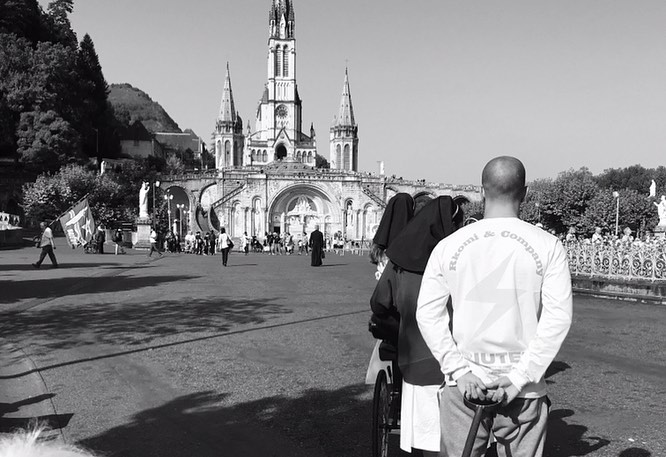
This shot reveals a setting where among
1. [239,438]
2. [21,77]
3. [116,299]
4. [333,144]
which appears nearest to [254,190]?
[333,144]

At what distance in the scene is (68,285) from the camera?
15.5m

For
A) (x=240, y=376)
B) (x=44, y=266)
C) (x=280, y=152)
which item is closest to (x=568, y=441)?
(x=240, y=376)

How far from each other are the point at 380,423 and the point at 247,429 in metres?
1.49

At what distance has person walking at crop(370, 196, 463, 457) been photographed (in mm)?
3973

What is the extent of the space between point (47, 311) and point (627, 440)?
980 cm

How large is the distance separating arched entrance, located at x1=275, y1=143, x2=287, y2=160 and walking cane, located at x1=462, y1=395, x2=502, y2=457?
98343 millimetres

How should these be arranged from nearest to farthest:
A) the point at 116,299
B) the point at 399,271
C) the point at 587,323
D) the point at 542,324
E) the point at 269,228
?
1. the point at 542,324
2. the point at 399,271
3. the point at 587,323
4. the point at 116,299
5. the point at 269,228

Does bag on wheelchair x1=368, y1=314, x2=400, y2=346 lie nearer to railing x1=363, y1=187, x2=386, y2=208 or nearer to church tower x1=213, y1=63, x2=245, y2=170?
railing x1=363, y1=187, x2=386, y2=208

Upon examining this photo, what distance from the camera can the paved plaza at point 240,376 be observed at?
5.18m

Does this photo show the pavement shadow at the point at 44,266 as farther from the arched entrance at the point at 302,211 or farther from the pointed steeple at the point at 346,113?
the pointed steeple at the point at 346,113

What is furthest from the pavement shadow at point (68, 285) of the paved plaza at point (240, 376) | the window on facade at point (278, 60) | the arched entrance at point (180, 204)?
the window on facade at point (278, 60)

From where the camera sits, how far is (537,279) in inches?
113

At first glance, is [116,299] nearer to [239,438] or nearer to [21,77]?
[239,438]

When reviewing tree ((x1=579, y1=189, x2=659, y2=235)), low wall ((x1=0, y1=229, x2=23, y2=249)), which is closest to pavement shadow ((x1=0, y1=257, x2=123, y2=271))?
low wall ((x1=0, y1=229, x2=23, y2=249))
